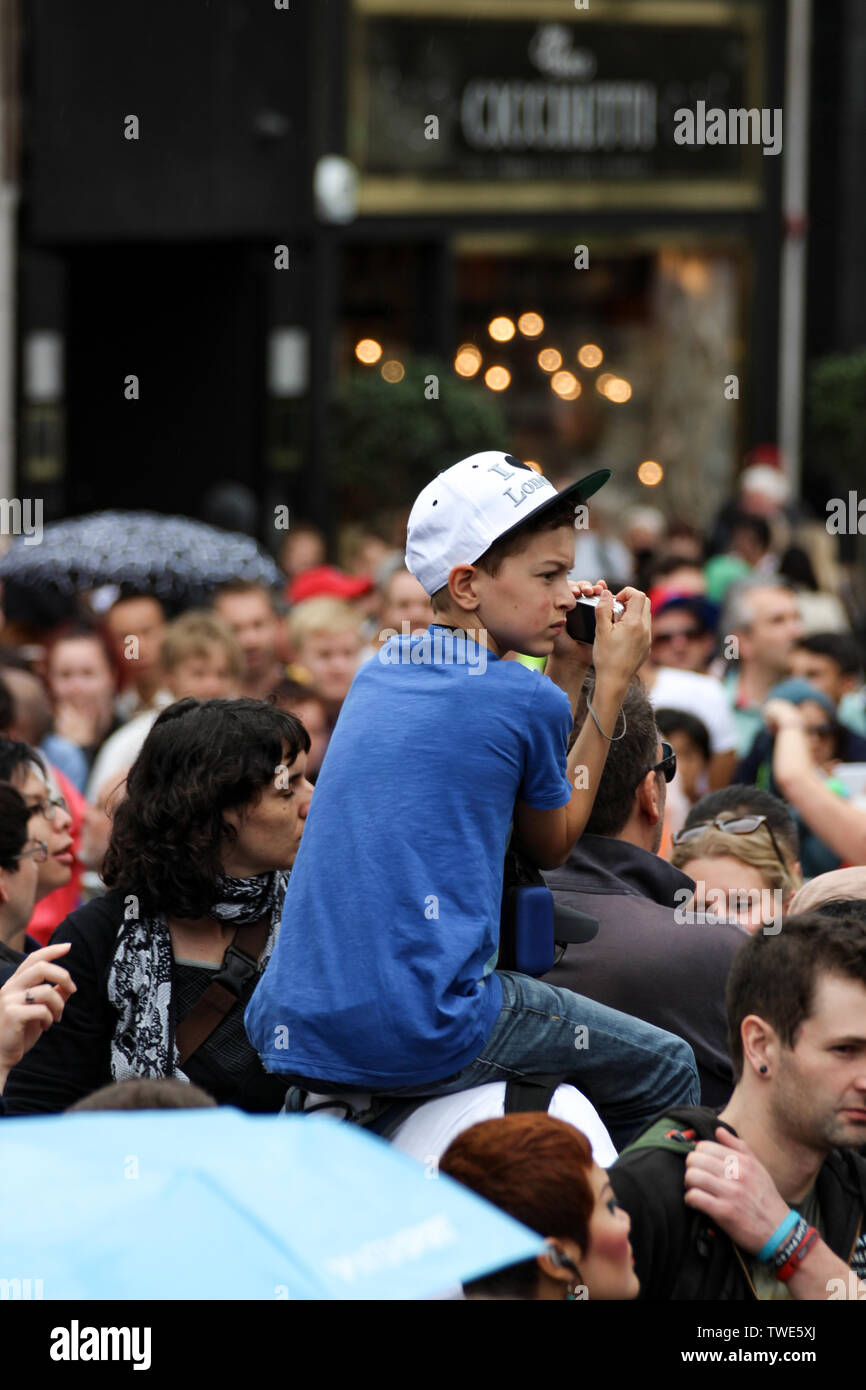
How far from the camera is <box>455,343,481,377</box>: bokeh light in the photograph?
20.0m

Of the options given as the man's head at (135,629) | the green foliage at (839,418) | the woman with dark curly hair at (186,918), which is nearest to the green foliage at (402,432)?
the green foliage at (839,418)

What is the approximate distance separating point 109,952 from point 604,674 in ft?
3.50

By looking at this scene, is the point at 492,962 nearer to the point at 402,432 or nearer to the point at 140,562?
the point at 140,562

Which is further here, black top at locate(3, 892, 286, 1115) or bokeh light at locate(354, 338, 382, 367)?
bokeh light at locate(354, 338, 382, 367)

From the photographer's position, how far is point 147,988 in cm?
354

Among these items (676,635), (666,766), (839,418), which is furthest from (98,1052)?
(839,418)

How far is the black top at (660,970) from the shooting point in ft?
12.2

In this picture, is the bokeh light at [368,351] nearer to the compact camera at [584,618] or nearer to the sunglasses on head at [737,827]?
the sunglasses on head at [737,827]

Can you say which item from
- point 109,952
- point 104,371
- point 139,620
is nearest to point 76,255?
point 104,371

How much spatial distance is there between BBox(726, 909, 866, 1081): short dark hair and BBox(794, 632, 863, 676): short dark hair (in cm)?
466

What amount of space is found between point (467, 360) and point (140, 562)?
10.5 m

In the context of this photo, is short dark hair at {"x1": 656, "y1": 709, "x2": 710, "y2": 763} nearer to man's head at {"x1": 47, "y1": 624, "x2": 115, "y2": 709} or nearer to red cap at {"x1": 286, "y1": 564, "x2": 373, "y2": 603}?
man's head at {"x1": 47, "y1": 624, "x2": 115, "y2": 709}

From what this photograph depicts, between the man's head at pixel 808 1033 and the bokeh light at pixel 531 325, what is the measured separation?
17487mm

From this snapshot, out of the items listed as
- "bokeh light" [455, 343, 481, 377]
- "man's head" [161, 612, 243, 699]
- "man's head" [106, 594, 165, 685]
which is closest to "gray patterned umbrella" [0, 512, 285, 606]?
"man's head" [106, 594, 165, 685]
